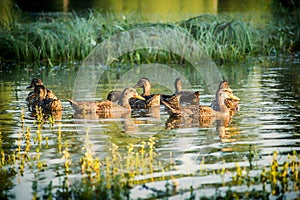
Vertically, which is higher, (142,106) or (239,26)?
(239,26)

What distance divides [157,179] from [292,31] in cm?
1522

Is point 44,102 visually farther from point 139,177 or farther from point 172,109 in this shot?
point 139,177

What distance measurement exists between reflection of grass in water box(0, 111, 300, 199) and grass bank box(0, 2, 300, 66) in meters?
11.8

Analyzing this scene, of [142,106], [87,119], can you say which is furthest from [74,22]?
[87,119]

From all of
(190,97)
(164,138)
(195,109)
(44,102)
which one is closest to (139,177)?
(164,138)

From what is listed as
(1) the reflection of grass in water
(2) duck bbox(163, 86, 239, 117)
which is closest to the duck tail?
(2) duck bbox(163, 86, 239, 117)

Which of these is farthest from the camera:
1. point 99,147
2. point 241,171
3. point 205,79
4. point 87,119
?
point 205,79

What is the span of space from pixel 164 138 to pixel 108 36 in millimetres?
10932

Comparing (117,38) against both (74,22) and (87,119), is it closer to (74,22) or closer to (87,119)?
(74,22)

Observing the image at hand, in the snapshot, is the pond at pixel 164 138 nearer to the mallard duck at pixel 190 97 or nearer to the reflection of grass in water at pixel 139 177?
the reflection of grass in water at pixel 139 177

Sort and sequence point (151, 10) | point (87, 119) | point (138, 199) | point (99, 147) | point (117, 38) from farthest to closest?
1. point (151, 10)
2. point (117, 38)
3. point (87, 119)
4. point (99, 147)
5. point (138, 199)

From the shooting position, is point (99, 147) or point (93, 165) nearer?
point (93, 165)

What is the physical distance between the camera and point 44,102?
482 inches

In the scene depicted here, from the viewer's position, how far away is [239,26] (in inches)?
800
